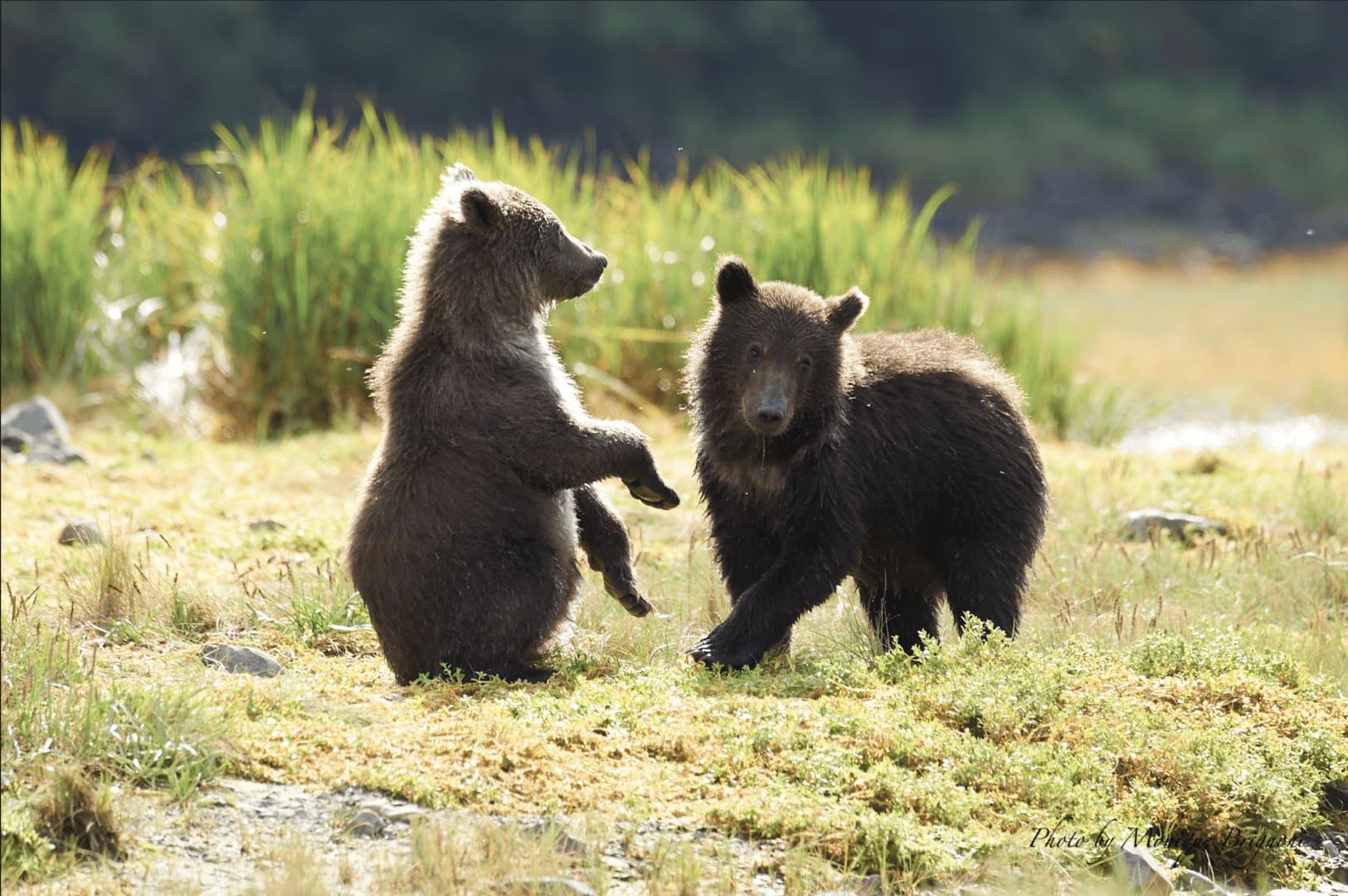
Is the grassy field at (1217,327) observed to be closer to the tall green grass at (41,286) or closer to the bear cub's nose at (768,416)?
the tall green grass at (41,286)

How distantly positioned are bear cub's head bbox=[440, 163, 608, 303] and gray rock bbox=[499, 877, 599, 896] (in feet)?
7.78

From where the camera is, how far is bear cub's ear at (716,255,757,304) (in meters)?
5.64

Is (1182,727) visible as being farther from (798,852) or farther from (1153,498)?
(1153,498)

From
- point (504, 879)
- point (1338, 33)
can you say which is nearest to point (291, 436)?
point (504, 879)

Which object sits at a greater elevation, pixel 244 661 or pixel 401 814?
pixel 401 814

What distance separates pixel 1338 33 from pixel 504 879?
41.1 m

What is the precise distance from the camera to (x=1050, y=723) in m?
4.90

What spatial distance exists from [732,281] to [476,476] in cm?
111

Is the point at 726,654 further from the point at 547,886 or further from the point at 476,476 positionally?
the point at 547,886

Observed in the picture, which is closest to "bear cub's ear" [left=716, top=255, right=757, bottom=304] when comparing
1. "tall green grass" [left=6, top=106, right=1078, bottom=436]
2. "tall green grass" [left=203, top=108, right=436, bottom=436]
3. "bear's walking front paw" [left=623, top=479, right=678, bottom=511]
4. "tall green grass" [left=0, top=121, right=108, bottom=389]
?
"bear's walking front paw" [left=623, top=479, right=678, bottom=511]

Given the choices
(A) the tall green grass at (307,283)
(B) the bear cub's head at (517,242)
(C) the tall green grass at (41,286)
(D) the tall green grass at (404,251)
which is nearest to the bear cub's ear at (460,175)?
(B) the bear cub's head at (517,242)

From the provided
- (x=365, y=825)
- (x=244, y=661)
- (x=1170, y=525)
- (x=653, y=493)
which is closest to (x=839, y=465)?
(x=653, y=493)

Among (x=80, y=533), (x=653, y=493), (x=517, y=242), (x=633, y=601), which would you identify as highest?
(x=517, y=242)

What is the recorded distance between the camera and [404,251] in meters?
11.0
